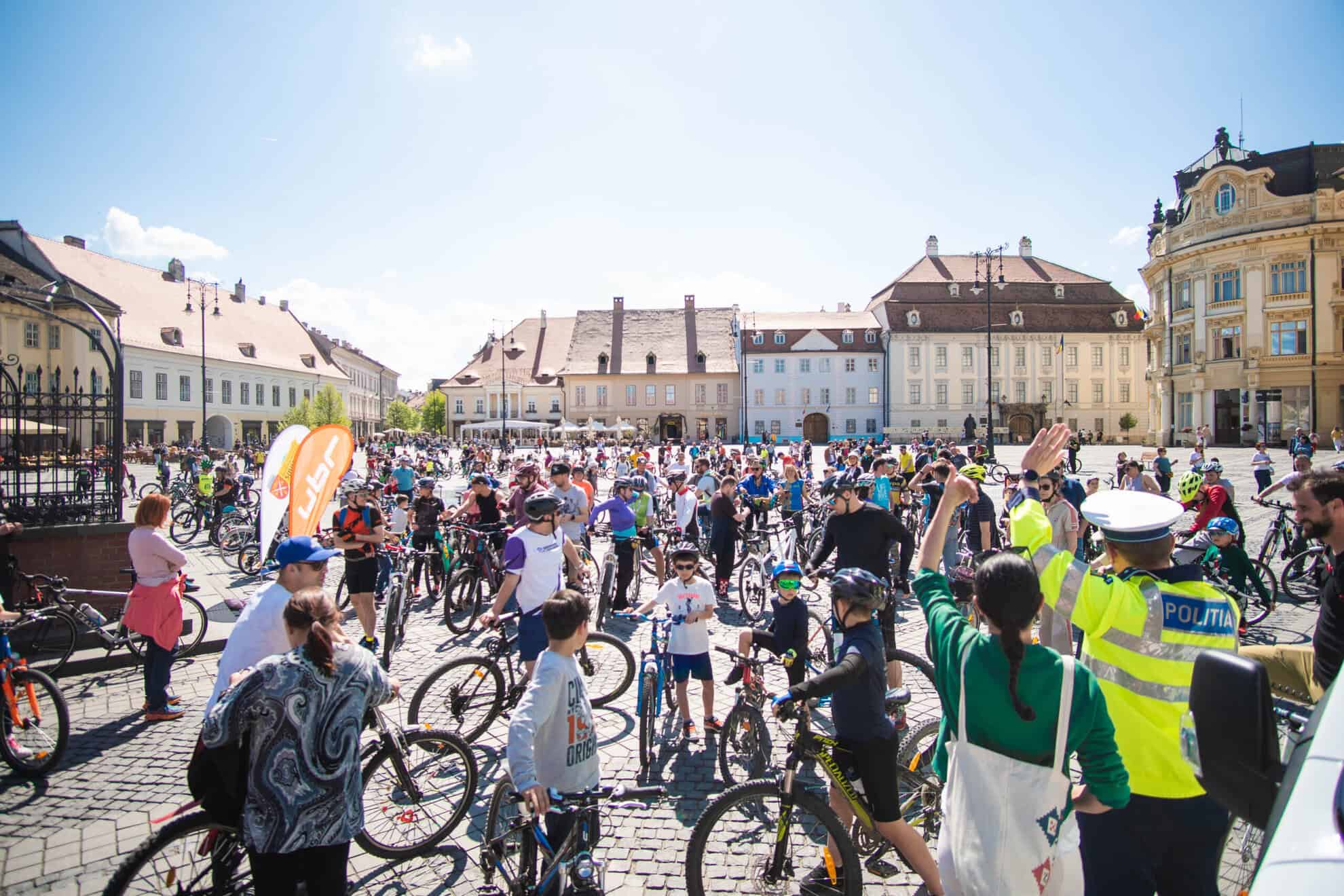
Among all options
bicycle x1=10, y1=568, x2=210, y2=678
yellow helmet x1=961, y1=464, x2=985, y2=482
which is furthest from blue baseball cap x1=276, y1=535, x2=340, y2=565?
bicycle x1=10, y1=568, x2=210, y2=678

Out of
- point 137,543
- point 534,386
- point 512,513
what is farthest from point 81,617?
point 534,386

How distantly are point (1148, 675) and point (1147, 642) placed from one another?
117 millimetres

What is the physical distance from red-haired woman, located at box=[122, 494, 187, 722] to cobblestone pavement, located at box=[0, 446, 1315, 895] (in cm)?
22

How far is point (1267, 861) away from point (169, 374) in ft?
205

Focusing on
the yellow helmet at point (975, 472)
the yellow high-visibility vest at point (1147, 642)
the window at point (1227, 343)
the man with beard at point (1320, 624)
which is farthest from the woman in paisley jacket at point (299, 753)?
the window at point (1227, 343)

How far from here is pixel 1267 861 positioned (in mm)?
1435

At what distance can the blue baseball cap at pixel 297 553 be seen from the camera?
3768 mm

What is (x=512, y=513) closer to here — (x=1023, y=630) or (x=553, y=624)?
(x=553, y=624)

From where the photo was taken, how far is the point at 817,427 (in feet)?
213

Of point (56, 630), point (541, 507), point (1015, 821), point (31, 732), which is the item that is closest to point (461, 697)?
point (541, 507)

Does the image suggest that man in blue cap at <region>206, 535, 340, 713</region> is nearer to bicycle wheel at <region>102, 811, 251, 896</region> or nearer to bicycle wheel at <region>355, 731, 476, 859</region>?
bicycle wheel at <region>102, 811, 251, 896</region>

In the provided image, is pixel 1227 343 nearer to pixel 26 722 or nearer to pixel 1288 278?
pixel 1288 278

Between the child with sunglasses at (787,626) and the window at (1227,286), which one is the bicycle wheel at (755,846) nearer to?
the child with sunglasses at (787,626)

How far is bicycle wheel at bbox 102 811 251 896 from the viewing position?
296cm
